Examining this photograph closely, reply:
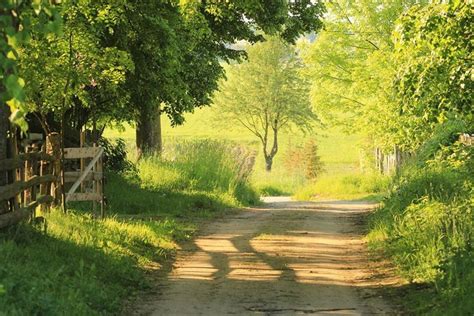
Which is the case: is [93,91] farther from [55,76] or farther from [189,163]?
[189,163]

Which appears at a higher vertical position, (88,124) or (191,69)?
(191,69)

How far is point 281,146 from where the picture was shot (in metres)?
92.1

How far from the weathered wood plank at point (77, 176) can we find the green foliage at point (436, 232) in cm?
579

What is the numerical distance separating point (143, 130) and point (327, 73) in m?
18.8

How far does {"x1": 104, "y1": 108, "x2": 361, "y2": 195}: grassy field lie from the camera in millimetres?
56094

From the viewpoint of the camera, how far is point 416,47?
12242 mm

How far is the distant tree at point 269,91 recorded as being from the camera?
7450 centimetres

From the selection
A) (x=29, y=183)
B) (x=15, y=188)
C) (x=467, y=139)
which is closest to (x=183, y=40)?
(x=467, y=139)

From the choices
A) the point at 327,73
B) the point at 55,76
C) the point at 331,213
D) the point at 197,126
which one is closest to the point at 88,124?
the point at 331,213

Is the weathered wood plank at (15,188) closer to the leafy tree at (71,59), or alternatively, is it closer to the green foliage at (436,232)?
the leafy tree at (71,59)

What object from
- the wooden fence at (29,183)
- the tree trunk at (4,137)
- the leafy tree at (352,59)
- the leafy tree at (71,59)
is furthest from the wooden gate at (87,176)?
the leafy tree at (352,59)

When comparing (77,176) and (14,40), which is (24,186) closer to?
(77,176)

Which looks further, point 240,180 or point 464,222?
point 240,180

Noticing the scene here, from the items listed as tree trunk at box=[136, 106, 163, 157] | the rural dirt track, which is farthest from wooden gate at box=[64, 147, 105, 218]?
tree trunk at box=[136, 106, 163, 157]
